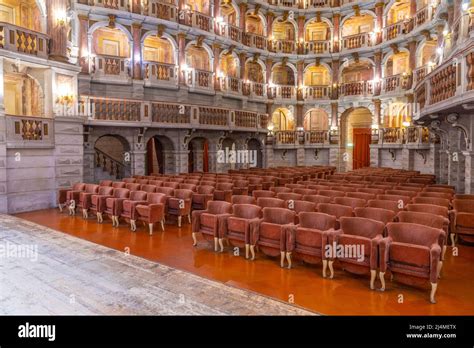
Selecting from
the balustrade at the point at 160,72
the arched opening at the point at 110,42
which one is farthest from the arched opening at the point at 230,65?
the arched opening at the point at 110,42

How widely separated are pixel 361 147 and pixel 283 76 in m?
7.68

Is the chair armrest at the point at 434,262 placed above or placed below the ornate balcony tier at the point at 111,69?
below

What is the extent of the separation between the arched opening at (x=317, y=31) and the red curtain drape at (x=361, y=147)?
23.5 feet

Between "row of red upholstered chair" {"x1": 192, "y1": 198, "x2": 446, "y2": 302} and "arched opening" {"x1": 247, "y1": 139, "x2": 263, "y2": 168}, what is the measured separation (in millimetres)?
15996

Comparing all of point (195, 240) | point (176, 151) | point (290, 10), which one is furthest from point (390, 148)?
point (195, 240)

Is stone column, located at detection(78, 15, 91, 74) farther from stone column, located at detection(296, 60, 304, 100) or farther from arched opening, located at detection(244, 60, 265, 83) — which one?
stone column, located at detection(296, 60, 304, 100)

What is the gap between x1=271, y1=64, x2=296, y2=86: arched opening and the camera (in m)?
25.8

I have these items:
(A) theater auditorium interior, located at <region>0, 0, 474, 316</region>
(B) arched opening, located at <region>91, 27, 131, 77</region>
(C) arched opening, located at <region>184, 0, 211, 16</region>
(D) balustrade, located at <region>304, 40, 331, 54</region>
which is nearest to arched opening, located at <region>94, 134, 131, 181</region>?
(A) theater auditorium interior, located at <region>0, 0, 474, 316</region>

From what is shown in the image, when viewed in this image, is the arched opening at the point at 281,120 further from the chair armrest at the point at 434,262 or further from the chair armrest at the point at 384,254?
the chair armrest at the point at 434,262

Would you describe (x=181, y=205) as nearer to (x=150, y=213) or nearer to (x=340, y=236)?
(x=150, y=213)

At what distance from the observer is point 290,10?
2380 cm

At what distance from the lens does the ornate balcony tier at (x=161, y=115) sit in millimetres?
13406
